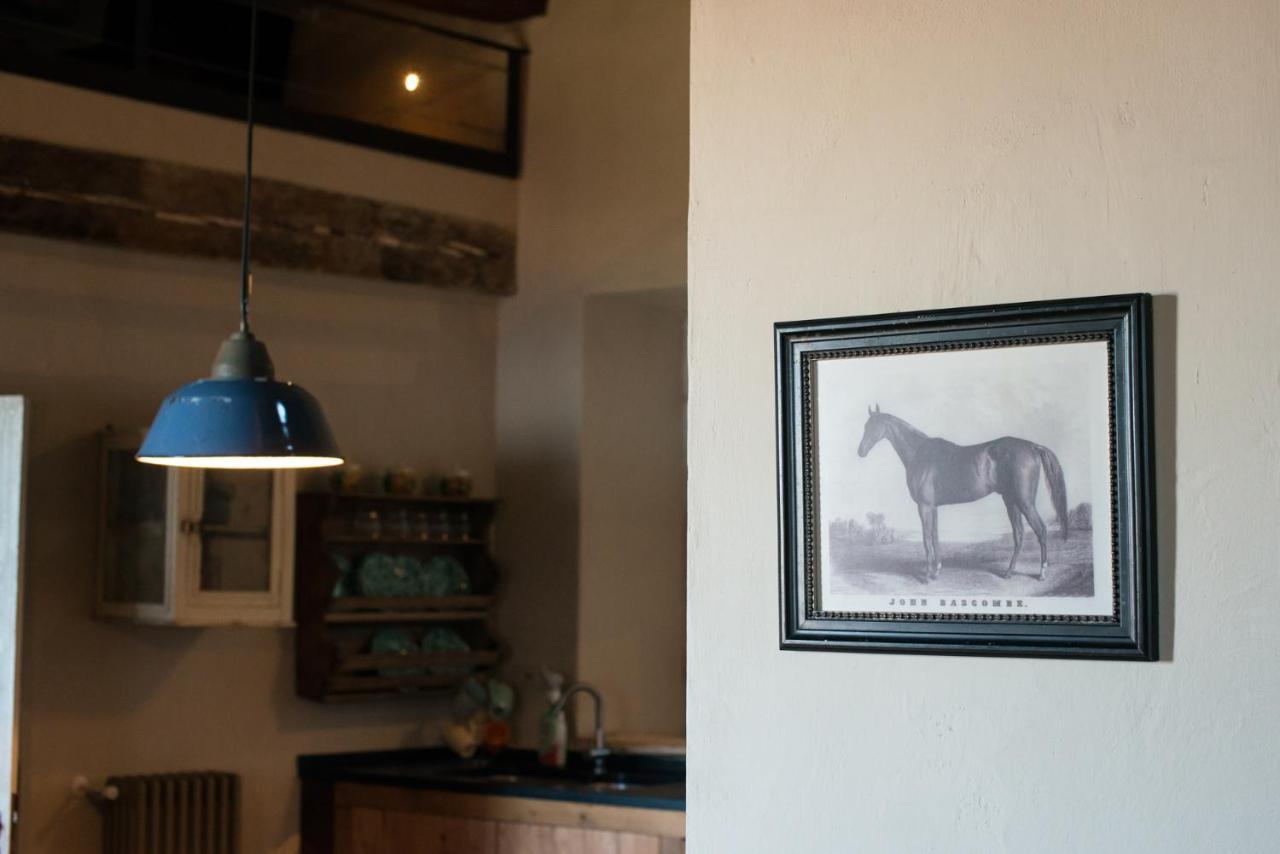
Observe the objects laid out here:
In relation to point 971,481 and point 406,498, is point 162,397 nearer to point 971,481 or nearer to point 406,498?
point 406,498

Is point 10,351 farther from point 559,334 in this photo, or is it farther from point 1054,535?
point 1054,535

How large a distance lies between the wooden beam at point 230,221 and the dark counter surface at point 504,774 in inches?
67.8

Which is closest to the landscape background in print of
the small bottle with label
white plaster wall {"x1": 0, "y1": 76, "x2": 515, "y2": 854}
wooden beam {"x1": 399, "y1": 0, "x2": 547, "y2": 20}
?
white plaster wall {"x1": 0, "y1": 76, "x2": 515, "y2": 854}

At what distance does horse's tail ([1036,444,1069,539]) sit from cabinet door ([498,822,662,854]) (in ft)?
8.08

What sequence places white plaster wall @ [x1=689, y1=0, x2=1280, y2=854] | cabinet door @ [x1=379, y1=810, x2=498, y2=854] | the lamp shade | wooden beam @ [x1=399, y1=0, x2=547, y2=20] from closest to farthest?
white plaster wall @ [x1=689, y1=0, x2=1280, y2=854]
the lamp shade
cabinet door @ [x1=379, y1=810, x2=498, y2=854]
wooden beam @ [x1=399, y1=0, x2=547, y2=20]

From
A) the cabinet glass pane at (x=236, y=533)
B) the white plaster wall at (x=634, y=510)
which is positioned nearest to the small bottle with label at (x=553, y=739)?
the white plaster wall at (x=634, y=510)

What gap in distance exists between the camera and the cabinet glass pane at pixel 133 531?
195 inches

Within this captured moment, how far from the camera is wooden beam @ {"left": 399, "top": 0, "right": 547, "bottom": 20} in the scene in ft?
19.2

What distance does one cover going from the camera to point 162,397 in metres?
5.22

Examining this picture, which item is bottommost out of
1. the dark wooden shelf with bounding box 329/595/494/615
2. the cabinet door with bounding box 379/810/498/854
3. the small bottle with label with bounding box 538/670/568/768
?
the cabinet door with bounding box 379/810/498/854

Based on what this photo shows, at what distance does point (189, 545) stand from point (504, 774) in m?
1.47

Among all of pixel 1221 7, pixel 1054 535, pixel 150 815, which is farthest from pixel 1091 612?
pixel 150 815

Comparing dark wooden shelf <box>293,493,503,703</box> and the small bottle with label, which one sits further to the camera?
the small bottle with label

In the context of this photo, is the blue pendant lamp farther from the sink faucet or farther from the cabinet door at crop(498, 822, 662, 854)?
the sink faucet
